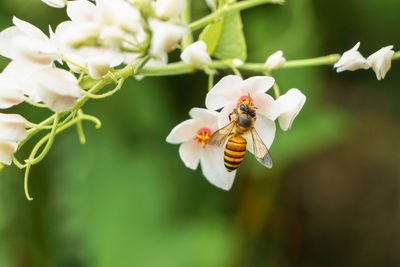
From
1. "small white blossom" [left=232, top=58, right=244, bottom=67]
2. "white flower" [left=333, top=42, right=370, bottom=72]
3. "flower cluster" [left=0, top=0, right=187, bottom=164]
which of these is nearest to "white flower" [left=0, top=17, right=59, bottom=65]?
"flower cluster" [left=0, top=0, right=187, bottom=164]

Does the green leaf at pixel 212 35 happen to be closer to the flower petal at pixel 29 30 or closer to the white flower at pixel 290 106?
the white flower at pixel 290 106

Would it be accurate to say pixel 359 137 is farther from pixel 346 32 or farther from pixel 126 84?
pixel 126 84

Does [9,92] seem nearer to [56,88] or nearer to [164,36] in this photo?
[56,88]

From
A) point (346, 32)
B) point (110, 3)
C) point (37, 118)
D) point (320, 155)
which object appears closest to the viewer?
point (110, 3)

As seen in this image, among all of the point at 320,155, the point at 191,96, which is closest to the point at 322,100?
the point at 320,155

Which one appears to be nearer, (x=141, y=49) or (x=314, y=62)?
(x=141, y=49)

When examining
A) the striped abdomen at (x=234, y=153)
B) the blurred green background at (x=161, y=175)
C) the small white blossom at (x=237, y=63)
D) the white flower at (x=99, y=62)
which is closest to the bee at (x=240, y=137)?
the striped abdomen at (x=234, y=153)
